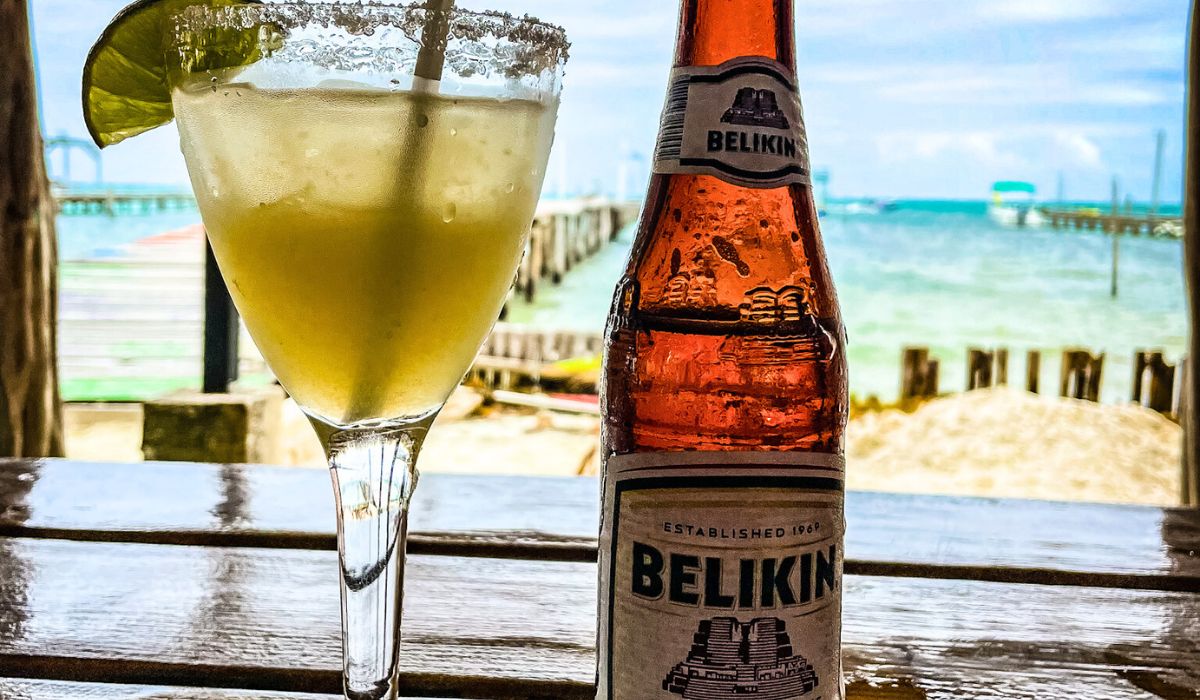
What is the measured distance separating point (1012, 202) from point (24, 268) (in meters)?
33.1

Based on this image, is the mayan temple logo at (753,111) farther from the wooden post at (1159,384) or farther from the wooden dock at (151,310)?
the wooden post at (1159,384)

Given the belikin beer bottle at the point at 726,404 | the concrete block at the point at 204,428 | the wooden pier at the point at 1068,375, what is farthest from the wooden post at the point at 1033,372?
the belikin beer bottle at the point at 726,404

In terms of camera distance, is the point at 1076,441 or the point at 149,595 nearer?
the point at 149,595

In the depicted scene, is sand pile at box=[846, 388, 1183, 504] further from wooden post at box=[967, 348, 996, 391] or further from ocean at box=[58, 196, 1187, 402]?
ocean at box=[58, 196, 1187, 402]

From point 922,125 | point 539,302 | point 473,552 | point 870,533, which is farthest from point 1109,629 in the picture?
point 922,125

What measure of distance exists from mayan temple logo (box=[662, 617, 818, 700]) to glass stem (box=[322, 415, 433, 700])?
18 cm

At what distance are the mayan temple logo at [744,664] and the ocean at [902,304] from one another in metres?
6.30

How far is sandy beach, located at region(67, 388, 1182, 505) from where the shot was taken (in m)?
5.73

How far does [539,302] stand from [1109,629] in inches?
565

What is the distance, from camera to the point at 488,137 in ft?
1.81

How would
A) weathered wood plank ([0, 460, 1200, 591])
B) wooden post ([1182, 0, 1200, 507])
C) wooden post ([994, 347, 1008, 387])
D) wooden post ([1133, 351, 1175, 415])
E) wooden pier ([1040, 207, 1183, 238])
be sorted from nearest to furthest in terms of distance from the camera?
weathered wood plank ([0, 460, 1200, 591]), wooden post ([1182, 0, 1200, 507]), wooden post ([1133, 351, 1175, 415]), wooden post ([994, 347, 1008, 387]), wooden pier ([1040, 207, 1183, 238])

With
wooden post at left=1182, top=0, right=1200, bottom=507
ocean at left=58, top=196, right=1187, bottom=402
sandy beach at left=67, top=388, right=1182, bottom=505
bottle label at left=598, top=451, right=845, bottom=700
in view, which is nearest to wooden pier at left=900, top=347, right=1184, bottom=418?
sandy beach at left=67, top=388, right=1182, bottom=505

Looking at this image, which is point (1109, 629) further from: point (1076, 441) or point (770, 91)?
point (1076, 441)

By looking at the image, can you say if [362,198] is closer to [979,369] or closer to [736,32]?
[736,32]
